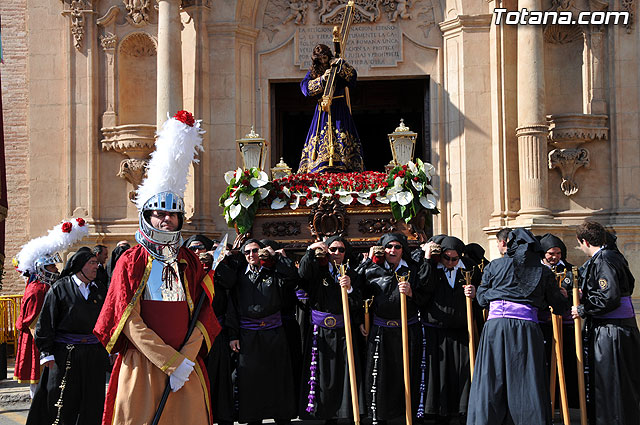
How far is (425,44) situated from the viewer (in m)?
16.4

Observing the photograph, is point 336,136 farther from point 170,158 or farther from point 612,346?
point 170,158

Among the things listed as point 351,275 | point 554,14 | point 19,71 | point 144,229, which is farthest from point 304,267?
point 19,71

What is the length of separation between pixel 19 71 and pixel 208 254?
1066 cm

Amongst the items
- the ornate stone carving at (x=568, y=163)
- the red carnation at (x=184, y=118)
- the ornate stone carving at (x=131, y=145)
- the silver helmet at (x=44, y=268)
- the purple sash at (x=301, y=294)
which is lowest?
the purple sash at (x=301, y=294)

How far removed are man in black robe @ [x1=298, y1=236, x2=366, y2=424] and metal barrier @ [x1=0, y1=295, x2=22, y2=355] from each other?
6.83 meters

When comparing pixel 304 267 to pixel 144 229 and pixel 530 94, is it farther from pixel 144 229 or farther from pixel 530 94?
pixel 530 94

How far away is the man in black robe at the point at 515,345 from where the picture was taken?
23.4ft

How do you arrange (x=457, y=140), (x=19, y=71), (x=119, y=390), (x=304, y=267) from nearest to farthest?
(x=119, y=390) < (x=304, y=267) < (x=457, y=140) < (x=19, y=71)

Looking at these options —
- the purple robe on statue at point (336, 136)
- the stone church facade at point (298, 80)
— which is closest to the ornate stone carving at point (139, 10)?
the stone church facade at point (298, 80)

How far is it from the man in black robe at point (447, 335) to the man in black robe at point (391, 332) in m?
0.10

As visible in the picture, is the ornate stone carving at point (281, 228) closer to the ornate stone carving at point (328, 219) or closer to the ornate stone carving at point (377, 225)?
the ornate stone carving at point (328, 219)

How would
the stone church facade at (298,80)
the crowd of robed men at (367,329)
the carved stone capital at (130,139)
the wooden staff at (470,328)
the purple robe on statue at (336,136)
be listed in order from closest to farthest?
the crowd of robed men at (367,329), the wooden staff at (470,328), the purple robe on statue at (336,136), the stone church facade at (298,80), the carved stone capital at (130,139)

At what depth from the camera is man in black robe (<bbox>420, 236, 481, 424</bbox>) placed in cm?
840

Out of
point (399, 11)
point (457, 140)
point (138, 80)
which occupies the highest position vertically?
point (399, 11)
